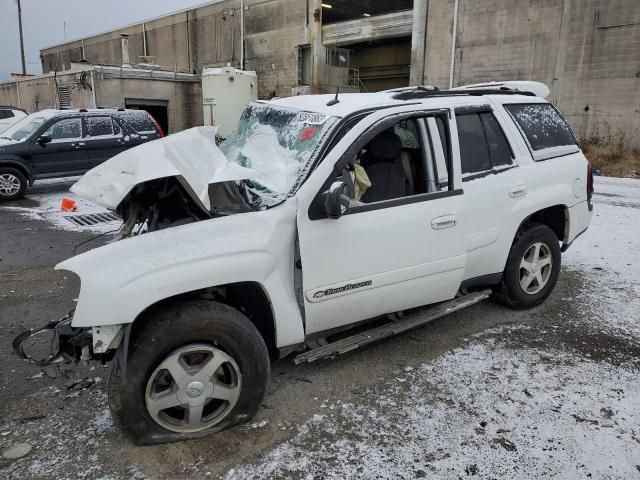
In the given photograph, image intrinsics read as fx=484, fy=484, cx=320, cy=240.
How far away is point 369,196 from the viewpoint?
3.39 metres

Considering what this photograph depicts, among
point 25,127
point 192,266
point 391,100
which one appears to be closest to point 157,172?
point 192,266

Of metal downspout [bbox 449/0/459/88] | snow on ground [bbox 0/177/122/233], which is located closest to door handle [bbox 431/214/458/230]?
snow on ground [bbox 0/177/122/233]

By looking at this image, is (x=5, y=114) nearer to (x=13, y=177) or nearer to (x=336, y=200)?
(x=13, y=177)

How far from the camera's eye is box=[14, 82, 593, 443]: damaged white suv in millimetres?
2539

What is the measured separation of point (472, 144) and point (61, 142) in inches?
364

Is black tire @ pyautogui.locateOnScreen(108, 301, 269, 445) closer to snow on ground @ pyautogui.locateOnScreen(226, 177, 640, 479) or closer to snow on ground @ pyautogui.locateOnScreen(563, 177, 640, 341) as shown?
snow on ground @ pyautogui.locateOnScreen(226, 177, 640, 479)

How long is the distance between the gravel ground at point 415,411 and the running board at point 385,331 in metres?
0.24

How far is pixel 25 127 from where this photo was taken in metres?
10.4

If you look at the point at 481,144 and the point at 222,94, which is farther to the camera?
the point at 222,94

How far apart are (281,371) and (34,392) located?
5.32 feet

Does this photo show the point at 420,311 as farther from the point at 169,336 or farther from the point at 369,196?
the point at 169,336

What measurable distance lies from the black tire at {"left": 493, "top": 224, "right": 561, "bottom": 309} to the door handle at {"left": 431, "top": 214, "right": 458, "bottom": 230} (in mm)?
1002

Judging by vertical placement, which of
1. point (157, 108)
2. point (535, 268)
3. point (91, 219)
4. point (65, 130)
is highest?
point (157, 108)

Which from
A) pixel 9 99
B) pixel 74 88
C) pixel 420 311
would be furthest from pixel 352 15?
pixel 420 311
